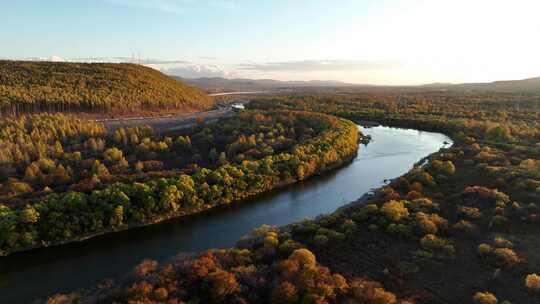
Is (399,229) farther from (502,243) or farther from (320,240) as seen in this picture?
(502,243)

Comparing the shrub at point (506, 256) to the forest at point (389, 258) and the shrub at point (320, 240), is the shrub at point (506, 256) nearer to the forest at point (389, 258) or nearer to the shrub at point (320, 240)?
the forest at point (389, 258)

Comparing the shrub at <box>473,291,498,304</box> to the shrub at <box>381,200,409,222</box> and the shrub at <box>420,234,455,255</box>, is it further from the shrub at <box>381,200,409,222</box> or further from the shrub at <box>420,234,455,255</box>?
the shrub at <box>381,200,409,222</box>

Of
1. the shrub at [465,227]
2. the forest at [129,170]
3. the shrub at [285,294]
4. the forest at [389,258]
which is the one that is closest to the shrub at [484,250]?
the forest at [389,258]

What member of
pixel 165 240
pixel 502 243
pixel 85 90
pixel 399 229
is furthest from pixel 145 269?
pixel 85 90

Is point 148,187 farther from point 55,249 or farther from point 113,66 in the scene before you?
point 113,66

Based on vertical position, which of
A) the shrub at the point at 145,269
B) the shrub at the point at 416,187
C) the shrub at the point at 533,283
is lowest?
the shrub at the point at 145,269

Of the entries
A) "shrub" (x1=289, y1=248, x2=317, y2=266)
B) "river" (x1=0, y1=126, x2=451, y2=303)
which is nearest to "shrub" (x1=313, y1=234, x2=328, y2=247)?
"shrub" (x1=289, y1=248, x2=317, y2=266)

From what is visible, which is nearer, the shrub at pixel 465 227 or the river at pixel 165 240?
the river at pixel 165 240

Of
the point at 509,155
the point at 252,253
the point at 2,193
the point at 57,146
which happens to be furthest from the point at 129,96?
the point at 509,155
